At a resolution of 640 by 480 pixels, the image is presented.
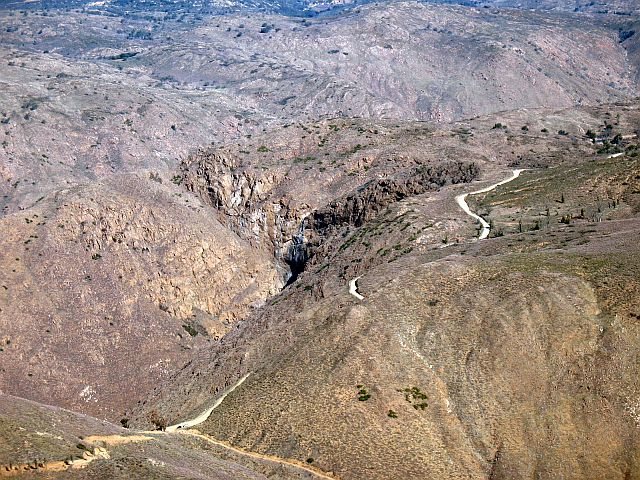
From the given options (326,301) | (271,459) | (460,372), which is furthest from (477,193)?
(271,459)

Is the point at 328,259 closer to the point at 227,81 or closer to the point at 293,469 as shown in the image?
the point at 293,469

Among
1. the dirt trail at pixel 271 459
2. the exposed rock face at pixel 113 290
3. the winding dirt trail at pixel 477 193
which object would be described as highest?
the winding dirt trail at pixel 477 193

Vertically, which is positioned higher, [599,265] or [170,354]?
[599,265]

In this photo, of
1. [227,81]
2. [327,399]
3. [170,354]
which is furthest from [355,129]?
[227,81]

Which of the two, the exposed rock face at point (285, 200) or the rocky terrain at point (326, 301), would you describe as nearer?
the rocky terrain at point (326, 301)

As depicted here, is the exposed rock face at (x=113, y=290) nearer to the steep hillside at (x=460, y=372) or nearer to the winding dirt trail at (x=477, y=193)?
the steep hillside at (x=460, y=372)

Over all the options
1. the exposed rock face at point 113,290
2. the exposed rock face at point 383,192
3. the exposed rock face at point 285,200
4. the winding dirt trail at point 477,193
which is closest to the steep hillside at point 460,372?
the winding dirt trail at point 477,193

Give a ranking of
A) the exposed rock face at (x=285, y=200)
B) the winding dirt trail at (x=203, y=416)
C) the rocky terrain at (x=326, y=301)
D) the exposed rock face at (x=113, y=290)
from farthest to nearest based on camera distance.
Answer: the exposed rock face at (x=285, y=200) → the exposed rock face at (x=113, y=290) → the winding dirt trail at (x=203, y=416) → the rocky terrain at (x=326, y=301)

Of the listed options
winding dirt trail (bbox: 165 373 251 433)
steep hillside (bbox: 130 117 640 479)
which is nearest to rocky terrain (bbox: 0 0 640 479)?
steep hillside (bbox: 130 117 640 479)
